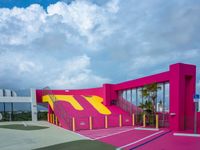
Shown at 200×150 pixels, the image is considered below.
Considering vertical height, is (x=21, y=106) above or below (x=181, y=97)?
below

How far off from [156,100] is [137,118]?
2898 mm

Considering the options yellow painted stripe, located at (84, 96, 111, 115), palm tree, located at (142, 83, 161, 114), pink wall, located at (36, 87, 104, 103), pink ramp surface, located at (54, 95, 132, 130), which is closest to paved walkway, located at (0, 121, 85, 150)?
pink ramp surface, located at (54, 95, 132, 130)

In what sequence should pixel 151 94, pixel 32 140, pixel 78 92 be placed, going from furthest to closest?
pixel 78 92 < pixel 151 94 < pixel 32 140

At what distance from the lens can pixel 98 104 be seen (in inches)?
912

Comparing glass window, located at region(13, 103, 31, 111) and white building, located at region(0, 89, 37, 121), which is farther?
glass window, located at region(13, 103, 31, 111)

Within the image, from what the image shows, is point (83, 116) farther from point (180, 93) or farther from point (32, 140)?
point (180, 93)

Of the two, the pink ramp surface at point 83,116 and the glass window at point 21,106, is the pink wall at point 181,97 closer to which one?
the pink ramp surface at point 83,116

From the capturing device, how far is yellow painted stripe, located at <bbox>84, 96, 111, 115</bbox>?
823 inches

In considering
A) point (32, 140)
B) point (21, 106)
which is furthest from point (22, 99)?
point (32, 140)

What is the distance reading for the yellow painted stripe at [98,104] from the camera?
68.6ft

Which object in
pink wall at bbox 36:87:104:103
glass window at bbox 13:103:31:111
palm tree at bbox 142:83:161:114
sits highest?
palm tree at bbox 142:83:161:114

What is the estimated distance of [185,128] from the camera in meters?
14.2

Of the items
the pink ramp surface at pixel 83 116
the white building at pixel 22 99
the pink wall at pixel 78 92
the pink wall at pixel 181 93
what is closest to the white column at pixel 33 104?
the white building at pixel 22 99

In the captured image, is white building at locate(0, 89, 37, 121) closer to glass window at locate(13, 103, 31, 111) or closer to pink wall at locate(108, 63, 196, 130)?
glass window at locate(13, 103, 31, 111)
